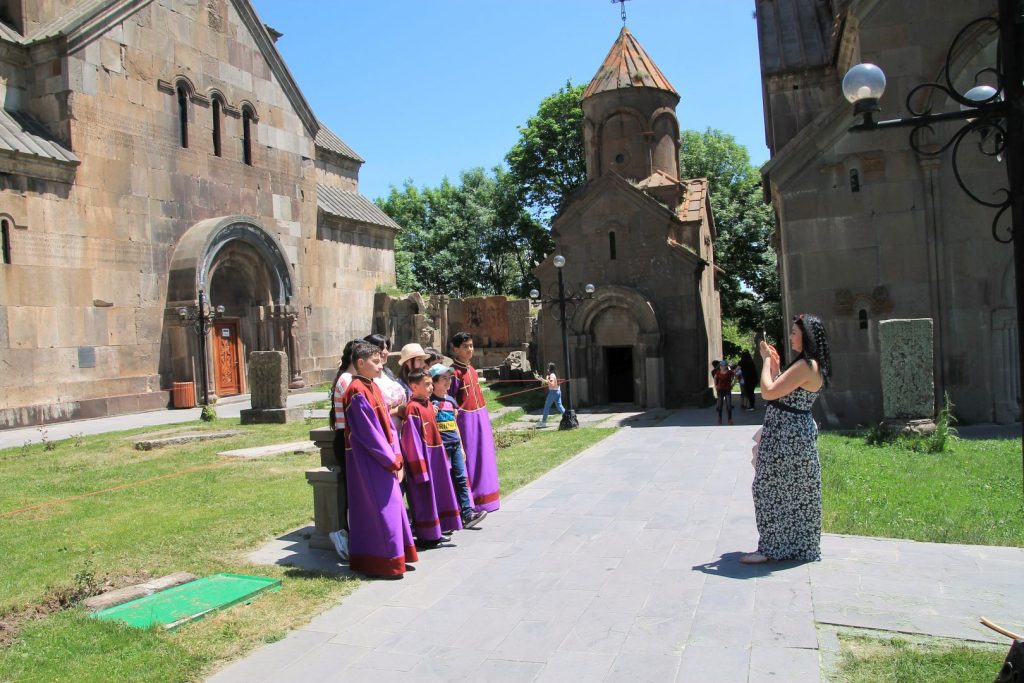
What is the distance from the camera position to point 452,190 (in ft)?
150

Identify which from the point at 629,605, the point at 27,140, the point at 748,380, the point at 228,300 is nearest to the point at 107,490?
the point at 629,605

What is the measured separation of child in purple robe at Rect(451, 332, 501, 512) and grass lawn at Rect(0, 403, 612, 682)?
1369mm

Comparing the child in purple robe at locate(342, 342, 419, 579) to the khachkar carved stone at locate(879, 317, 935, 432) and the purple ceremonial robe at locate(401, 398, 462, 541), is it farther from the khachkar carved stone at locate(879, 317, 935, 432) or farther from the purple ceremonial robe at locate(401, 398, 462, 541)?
the khachkar carved stone at locate(879, 317, 935, 432)

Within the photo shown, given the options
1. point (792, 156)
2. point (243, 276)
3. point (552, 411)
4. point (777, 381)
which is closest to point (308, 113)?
point (243, 276)

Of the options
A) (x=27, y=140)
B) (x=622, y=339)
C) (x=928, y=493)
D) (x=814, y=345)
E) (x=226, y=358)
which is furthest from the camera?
(x=226, y=358)

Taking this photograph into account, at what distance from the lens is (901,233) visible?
1295 cm

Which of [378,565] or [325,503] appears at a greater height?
[325,503]

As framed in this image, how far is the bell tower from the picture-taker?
72.8ft

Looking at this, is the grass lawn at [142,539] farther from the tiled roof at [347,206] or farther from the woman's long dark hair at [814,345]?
the tiled roof at [347,206]

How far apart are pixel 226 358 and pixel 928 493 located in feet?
54.7

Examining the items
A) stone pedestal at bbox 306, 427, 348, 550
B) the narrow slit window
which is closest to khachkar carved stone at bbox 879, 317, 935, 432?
stone pedestal at bbox 306, 427, 348, 550

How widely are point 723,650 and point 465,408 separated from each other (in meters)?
3.75

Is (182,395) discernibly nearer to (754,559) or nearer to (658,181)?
(658,181)

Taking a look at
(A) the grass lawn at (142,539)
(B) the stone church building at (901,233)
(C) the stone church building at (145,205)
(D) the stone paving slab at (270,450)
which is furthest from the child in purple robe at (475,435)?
(C) the stone church building at (145,205)
